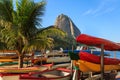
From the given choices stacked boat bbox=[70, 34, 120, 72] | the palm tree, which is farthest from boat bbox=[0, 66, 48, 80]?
stacked boat bbox=[70, 34, 120, 72]

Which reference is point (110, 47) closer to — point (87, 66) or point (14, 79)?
point (87, 66)

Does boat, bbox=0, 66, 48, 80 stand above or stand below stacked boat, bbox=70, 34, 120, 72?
below

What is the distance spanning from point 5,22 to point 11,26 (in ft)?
2.47

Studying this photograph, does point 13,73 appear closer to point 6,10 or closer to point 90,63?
point 90,63

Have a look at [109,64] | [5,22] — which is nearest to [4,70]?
[5,22]

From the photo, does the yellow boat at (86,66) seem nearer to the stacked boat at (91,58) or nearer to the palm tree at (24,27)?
the stacked boat at (91,58)

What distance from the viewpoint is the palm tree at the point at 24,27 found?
21.6 meters

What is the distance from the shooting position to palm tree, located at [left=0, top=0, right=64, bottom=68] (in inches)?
852

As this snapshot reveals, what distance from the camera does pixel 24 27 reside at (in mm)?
21969

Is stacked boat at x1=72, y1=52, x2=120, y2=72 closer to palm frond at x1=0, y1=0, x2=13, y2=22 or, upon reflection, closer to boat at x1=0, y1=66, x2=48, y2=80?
boat at x1=0, y1=66, x2=48, y2=80

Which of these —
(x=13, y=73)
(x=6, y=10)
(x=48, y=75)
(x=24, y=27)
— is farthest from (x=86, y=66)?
(x=6, y=10)

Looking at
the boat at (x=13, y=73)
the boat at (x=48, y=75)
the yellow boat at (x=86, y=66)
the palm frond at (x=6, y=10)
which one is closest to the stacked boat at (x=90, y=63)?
the yellow boat at (x=86, y=66)

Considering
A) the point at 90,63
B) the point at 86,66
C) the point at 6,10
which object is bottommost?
the point at 86,66

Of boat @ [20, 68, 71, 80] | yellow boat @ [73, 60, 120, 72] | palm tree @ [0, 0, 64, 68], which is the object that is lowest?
boat @ [20, 68, 71, 80]
